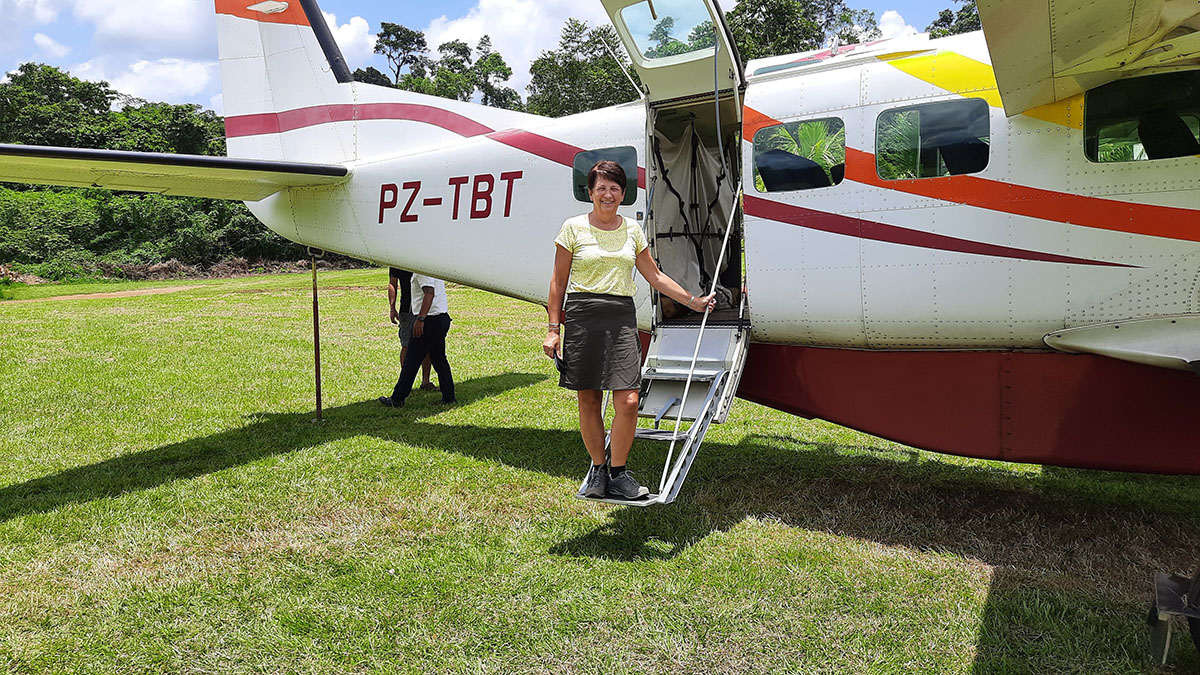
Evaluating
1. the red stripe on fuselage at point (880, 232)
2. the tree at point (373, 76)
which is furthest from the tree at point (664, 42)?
the tree at point (373, 76)

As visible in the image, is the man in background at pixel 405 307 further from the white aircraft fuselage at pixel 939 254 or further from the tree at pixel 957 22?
the tree at pixel 957 22

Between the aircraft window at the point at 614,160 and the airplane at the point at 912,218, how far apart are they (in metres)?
0.02

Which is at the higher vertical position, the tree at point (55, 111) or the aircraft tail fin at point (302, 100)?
the tree at point (55, 111)

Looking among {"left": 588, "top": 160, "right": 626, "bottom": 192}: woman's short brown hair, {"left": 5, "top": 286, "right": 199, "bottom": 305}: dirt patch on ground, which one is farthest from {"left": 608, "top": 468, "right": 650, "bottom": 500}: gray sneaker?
{"left": 5, "top": 286, "right": 199, "bottom": 305}: dirt patch on ground

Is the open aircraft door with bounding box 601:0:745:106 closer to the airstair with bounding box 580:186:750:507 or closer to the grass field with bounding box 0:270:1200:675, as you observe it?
the airstair with bounding box 580:186:750:507

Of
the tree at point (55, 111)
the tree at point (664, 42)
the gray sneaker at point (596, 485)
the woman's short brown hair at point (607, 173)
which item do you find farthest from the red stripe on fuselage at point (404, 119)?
the tree at point (55, 111)

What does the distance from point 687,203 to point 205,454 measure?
4523 millimetres

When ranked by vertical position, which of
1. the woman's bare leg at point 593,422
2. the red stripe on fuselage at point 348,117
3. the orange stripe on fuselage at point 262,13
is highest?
the orange stripe on fuselage at point 262,13

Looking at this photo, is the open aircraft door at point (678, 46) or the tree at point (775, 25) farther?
the tree at point (775, 25)

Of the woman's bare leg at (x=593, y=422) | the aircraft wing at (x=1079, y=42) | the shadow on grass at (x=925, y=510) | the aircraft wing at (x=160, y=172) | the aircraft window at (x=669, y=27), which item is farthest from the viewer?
the aircraft wing at (x=160, y=172)

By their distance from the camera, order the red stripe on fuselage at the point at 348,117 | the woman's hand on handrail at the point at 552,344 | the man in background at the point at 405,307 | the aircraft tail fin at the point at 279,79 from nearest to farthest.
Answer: the woman's hand on handrail at the point at 552,344
the red stripe on fuselage at the point at 348,117
the aircraft tail fin at the point at 279,79
the man in background at the point at 405,307

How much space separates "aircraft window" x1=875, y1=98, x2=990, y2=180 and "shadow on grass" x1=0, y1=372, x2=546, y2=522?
183 inches

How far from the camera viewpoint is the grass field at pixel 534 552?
314cm

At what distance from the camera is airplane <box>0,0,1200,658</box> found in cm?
367
